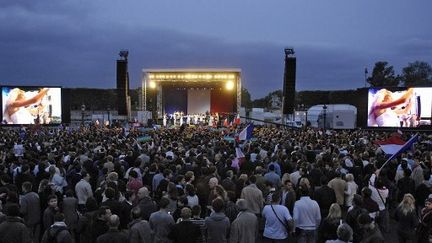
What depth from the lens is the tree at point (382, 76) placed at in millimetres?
87000

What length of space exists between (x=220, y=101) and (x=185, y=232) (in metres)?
40.0

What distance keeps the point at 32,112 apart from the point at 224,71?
15.4m

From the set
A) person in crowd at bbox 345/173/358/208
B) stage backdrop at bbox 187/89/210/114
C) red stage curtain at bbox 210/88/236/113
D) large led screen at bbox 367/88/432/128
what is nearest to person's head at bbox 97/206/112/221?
person in crowd at bbox 345/173/358/208

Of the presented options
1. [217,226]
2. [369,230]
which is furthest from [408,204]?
[217,226]

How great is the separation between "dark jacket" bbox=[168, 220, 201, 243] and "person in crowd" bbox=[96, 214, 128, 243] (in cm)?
74

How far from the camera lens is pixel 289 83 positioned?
102 feet

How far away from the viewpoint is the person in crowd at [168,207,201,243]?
21.5ft

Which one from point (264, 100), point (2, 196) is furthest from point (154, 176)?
point (264, 100)

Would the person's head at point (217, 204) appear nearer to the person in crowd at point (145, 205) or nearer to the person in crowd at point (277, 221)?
the person in crowd at point (277, 221)

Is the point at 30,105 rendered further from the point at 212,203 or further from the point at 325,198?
the point at 212,203

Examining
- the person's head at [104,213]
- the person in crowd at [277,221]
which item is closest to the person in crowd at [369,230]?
the person in crowd at [277,221]

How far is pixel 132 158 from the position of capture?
13375 millimetres

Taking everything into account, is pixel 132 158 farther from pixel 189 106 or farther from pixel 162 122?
pixel 189 106

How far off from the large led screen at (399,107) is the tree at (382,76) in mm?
53163
